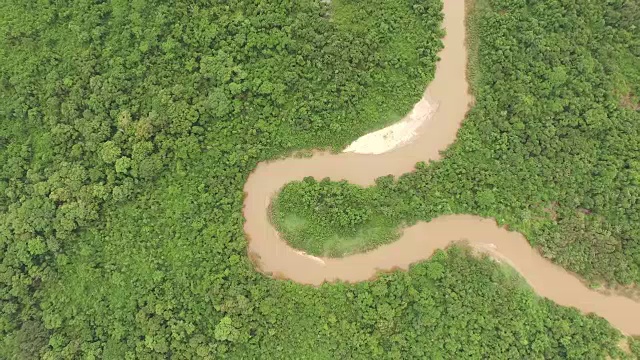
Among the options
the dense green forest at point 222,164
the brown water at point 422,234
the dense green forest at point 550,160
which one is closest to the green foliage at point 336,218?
the dense green forest at point 550,160

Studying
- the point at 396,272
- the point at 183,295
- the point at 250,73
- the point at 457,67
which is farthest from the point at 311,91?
the point at 183,295

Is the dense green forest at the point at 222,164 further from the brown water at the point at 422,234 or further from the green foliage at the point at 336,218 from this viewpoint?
the green foliage at the point at 336,218

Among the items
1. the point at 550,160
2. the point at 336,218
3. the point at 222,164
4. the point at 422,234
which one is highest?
the point at 222,164

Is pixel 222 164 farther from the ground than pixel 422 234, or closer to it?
farther from the ground

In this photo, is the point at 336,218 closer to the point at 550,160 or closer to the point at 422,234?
the point at 422,234

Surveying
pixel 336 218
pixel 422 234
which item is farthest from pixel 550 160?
pixel 336 218
